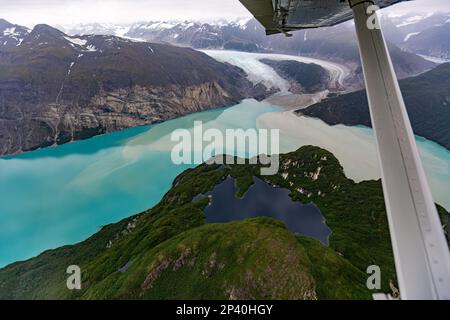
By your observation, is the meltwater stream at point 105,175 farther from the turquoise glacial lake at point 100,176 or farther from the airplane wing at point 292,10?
the airplane wing at point 292,10

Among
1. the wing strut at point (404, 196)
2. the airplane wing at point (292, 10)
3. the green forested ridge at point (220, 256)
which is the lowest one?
the green forested ridge at point (220, 256)

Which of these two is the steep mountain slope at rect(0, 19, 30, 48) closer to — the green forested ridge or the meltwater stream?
the meltwater stream

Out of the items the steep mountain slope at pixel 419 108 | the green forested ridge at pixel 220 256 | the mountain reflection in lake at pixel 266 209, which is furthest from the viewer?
the steep mountain slope at pixel 419 108

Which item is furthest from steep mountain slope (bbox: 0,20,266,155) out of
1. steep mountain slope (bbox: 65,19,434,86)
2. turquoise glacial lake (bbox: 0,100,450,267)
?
steep mountain slope (bbox: 65,19,434,86)

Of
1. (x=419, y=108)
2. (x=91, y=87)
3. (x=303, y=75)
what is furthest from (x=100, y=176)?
(x=303, y=75)

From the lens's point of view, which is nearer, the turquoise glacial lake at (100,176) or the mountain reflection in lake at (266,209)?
the mountain reflection in lake at (266,209)

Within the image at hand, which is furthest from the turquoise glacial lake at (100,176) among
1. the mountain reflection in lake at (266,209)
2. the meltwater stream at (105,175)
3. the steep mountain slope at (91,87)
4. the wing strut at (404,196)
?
the wing strut at (404,196)
